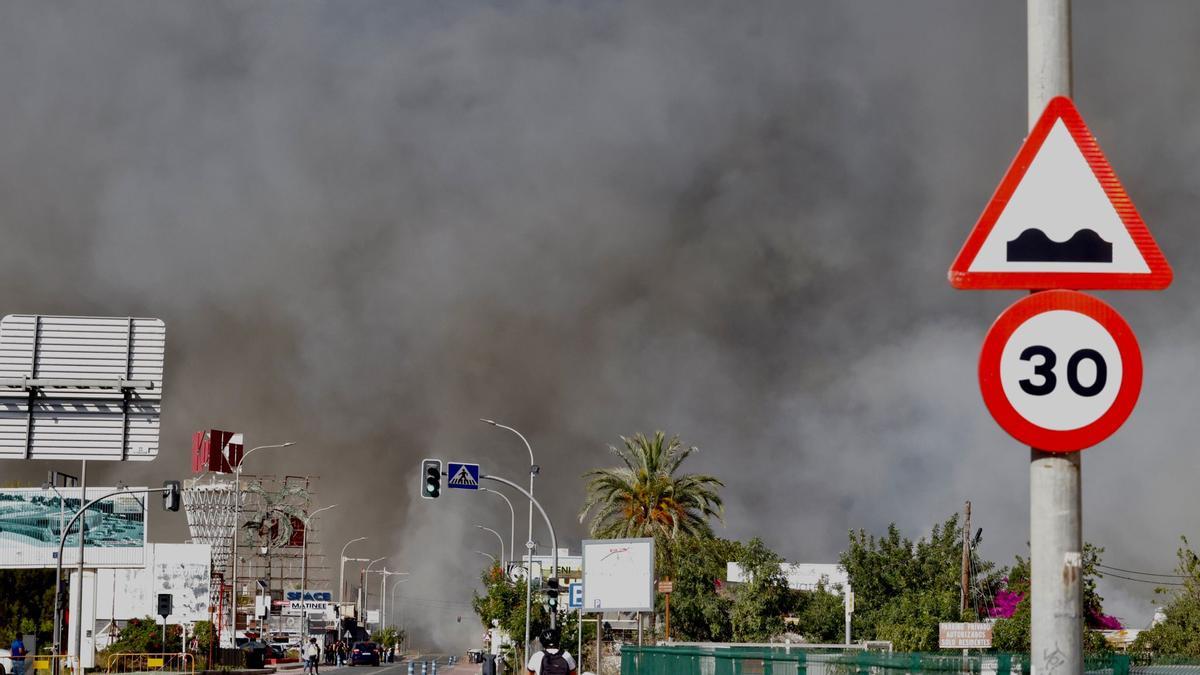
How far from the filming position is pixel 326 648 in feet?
380

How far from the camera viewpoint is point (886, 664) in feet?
37.5

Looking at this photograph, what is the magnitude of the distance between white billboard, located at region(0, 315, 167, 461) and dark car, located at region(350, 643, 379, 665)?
62.0 meters

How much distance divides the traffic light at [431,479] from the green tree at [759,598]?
31635 millimetres

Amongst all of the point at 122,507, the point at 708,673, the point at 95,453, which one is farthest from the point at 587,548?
the point at 122,507

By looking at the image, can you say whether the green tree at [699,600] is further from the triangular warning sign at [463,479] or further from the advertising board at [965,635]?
the advertising board at [965,635]

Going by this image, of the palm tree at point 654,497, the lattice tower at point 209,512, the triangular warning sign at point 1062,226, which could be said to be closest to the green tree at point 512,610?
the palm tree at point 654,497

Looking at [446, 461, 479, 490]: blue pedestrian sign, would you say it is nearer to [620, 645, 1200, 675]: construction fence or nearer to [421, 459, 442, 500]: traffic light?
[421, 459, 442, 500]: traffic light

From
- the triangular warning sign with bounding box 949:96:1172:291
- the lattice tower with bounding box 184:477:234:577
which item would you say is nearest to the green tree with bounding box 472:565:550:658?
the triangular warning sign with bounding box 949:96:1172:291

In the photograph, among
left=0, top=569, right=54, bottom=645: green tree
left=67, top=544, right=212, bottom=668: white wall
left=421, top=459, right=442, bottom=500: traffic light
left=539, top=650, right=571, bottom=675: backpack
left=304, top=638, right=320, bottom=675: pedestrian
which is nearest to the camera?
left=539, top=650, right=571, bottom=675: backpack

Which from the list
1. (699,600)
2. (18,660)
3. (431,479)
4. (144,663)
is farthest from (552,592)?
(699,600)

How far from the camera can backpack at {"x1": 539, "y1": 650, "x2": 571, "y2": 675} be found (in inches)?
651

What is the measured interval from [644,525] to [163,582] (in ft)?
189

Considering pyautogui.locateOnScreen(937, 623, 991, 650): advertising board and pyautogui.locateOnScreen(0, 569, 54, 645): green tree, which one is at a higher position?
pyautogui.locateOnScreen(937, 623, 991, 650): advertising board

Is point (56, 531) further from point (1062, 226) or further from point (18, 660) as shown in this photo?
point (1062, 226)
